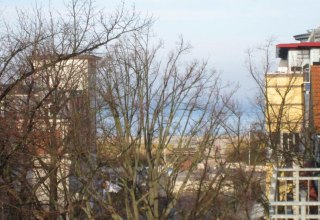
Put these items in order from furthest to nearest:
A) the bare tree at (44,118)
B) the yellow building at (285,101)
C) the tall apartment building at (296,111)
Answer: the yellow building at (285,101), the tall apartment building at (296,111), the bare tree at (44,118)

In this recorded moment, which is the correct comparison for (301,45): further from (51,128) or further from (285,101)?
(51,128)

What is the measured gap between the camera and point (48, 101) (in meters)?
20.2

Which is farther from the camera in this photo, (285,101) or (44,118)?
(285,101)

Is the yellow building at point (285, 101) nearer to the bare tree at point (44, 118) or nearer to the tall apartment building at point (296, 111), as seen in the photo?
the tall apartment building at point (296, 111)

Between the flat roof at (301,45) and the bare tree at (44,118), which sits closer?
the bare tree at (44,118)

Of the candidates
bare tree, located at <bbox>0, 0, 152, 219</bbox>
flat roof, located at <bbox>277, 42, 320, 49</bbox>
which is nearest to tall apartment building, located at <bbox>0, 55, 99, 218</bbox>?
bare tree, located at <bbox>0, 0, 152, 219</bbox>

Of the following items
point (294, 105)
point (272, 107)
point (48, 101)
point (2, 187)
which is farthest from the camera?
point (294, 105)

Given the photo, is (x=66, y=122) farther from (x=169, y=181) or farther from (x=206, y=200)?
(x=206, y=200)

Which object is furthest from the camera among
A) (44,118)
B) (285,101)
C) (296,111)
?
(296,111)

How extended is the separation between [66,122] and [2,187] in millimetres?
6334

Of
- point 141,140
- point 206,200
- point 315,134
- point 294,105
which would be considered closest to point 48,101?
point 141,140

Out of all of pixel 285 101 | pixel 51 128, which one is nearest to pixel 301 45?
pixel 285 101

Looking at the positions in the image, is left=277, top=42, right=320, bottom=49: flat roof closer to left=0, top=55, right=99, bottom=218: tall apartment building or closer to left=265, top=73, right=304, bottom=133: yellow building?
left=265, top=73, right=304, bottom=133: yellow building

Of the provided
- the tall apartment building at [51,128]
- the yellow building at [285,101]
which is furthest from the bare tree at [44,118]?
the yellow building at [285,101]
